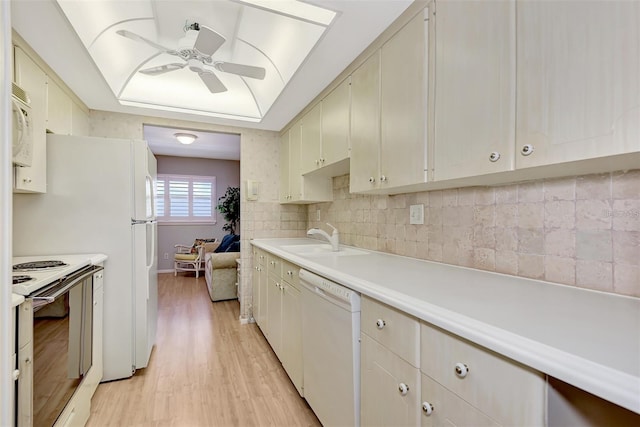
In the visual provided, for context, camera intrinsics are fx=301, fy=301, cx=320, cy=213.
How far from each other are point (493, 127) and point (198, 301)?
4.26 metres

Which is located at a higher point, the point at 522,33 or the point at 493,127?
the point at 522,33

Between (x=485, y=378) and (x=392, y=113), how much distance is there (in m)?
1.30

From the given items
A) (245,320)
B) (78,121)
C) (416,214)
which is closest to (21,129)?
(78,121)

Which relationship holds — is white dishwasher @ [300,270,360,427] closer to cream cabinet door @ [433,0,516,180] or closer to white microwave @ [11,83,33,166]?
cream cabinet door @ [433,0,516,180]

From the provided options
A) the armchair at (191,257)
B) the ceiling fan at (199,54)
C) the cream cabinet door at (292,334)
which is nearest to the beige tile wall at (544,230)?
the cream cabinet door at (292,334)

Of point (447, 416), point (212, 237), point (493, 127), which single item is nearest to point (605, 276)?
point (493, 127)

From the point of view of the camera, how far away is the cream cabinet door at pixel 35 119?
5.75 feet

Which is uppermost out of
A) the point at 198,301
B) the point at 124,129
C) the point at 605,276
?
the point at 124,129

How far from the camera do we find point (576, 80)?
0.86m

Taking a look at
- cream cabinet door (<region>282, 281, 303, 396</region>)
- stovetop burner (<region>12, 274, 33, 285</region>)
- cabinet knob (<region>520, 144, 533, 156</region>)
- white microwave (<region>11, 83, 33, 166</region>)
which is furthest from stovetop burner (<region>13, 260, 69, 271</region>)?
cabinet knob (<region>520, 144, 533, 156</region>)

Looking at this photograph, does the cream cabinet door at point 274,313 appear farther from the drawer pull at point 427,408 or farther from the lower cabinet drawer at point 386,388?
the drawer pull at point 427,408

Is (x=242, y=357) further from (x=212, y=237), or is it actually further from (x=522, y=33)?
(x=212, y=237)

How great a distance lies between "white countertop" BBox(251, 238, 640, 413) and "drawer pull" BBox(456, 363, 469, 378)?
3.5 inches

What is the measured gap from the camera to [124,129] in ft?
10.1
